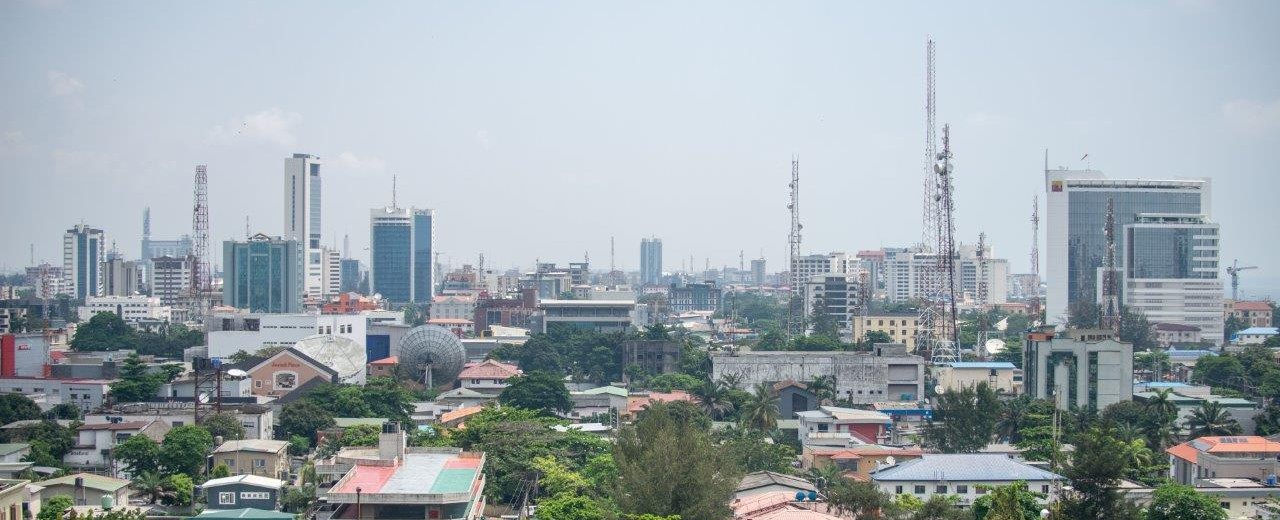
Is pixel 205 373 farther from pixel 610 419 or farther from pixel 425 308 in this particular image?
pixel 425 308

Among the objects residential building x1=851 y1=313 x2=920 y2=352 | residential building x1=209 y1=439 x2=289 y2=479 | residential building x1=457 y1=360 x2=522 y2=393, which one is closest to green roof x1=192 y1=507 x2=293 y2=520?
residential building x1=209 y1=439 x2=289 y2=479

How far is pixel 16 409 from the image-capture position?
1471 inches

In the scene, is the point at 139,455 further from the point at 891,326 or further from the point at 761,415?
the point at 891,326

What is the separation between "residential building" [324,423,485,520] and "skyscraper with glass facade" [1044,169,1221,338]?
195 ft

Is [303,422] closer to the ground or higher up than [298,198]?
closer to the ground

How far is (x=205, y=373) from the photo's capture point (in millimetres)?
40531

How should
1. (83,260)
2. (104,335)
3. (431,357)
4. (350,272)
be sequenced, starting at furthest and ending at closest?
1. (350,272)
2. (83,260)
3. (104,335)
4. (431,357)

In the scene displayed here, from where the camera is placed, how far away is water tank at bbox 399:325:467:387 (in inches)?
1918

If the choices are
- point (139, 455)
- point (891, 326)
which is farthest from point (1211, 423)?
point (891, 326)

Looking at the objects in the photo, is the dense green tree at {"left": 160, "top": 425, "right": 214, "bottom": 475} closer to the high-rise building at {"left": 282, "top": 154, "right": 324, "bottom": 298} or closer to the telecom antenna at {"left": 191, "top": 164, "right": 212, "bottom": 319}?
the telecom antenna at {"left": 191, "top": 164, "right": 212, "bottom": 319}

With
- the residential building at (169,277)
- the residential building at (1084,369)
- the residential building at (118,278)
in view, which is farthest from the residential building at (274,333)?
the residential building at (169,277)

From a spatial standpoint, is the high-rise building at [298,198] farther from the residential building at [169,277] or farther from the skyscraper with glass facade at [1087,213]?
the skyscraper with glass facade at [1087,213]

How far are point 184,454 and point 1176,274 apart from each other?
5934cm

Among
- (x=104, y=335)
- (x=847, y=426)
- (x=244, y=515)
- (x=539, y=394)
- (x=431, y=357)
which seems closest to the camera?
(x=244, y=515)
